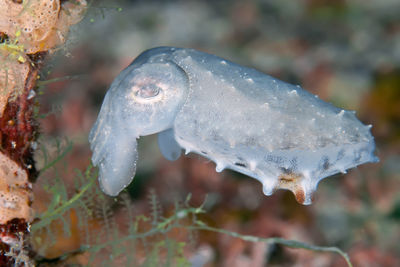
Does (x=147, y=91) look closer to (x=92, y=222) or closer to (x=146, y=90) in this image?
(x=146, y=90)

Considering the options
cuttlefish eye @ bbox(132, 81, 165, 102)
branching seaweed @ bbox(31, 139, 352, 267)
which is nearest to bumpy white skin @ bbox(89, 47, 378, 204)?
cuttlefish eye @ bbox(132, 81, 165, 102)

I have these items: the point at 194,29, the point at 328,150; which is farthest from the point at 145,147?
the point at 328,150

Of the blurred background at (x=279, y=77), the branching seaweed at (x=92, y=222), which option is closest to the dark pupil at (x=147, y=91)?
the blurred background at (x=279, y=77)

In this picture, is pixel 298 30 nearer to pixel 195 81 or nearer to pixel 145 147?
pixel 145 147

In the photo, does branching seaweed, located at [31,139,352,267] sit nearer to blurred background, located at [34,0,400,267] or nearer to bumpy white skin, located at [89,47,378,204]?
blurred background, located at [34,0,400,267]

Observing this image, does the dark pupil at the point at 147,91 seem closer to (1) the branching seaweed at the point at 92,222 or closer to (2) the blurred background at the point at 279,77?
(2) the blurred background at the point at 279,77

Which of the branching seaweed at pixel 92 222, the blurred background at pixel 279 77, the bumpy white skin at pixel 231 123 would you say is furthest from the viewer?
A: the blurred background at pixel 279 77
